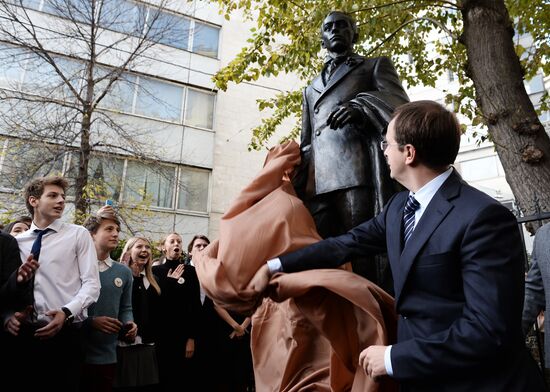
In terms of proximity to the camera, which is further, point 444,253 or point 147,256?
point 147,256

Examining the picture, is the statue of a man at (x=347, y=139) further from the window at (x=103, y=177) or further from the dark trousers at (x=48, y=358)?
the window at (x=103, y=177)

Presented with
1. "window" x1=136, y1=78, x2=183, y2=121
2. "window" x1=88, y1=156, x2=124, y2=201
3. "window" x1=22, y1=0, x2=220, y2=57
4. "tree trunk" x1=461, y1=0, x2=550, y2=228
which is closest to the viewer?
"tree trunk" x1=461, y1=0, x2=550, y2=228

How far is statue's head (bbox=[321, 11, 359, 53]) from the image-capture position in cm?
291

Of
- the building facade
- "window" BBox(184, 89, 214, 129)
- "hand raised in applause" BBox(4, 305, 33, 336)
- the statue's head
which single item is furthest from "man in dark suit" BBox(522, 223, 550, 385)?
"window" BBox(184, 89, 214, 129)

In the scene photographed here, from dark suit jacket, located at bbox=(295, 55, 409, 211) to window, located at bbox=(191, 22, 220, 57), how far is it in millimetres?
14264

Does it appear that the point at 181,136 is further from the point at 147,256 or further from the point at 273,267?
the point at 273,267

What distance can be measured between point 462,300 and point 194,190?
A: 556 inches

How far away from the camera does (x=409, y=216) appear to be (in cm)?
164

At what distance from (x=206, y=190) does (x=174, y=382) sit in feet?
36.0

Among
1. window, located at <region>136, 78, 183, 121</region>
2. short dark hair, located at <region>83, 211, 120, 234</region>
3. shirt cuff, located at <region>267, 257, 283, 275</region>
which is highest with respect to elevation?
window, located at <region>136, 78, 183, 121</region>

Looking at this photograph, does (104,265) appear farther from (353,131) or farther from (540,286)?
(540,286)

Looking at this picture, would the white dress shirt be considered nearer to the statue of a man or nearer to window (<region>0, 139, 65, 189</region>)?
the statue of a man

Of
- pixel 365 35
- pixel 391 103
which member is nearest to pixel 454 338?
pixel 391 103

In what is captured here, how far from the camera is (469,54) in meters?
5.68
